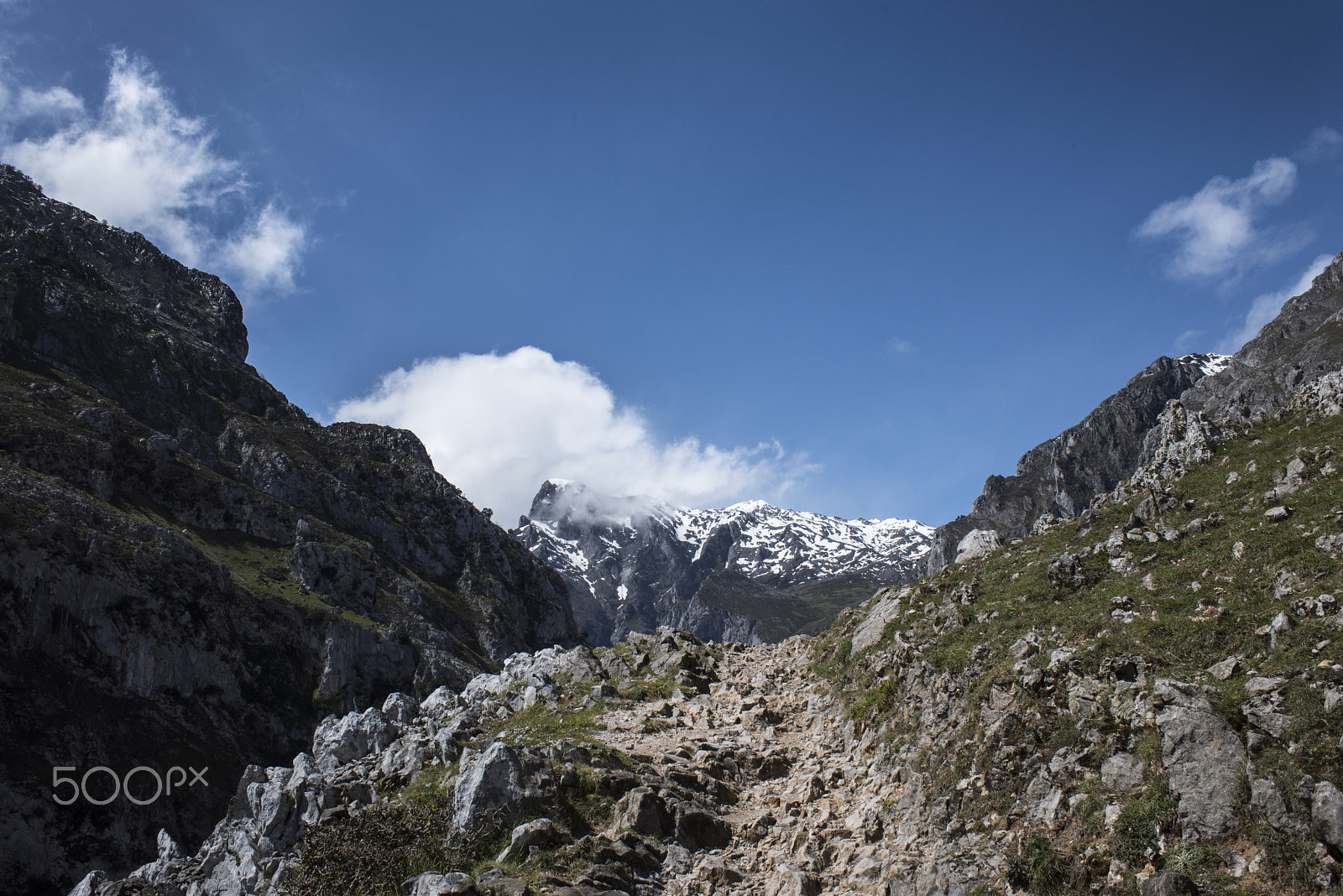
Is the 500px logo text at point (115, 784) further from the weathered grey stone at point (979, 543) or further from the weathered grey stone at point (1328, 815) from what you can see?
the weathered grey stone at point (1328, 815)

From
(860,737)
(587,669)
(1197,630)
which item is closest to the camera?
(1197,630)

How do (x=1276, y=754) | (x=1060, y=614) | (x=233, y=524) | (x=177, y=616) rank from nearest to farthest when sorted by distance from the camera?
(x=1276, y=754)
(x=1060, y=614)
(x=177, y=616)
(x=233, y=524)

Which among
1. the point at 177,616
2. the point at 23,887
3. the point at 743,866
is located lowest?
the point at 23,887

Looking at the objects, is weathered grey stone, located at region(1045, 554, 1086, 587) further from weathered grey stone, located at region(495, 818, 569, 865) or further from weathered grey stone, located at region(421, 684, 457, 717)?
weathered grey stone, located at region(421, 684, 457, 717)

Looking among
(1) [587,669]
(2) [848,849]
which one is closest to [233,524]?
(1) [587,669]

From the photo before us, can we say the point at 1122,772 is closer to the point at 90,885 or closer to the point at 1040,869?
the point at 1040,869

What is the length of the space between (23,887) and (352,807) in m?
107

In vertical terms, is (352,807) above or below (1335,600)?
below

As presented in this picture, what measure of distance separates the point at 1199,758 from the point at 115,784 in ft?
464

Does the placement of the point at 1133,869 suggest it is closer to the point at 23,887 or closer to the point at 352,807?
the point at 352,807

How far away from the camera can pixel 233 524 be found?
550 feet

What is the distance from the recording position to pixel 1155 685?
14.2 metres

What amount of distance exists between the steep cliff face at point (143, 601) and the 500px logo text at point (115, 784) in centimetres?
109

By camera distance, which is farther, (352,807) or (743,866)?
(352,807)
